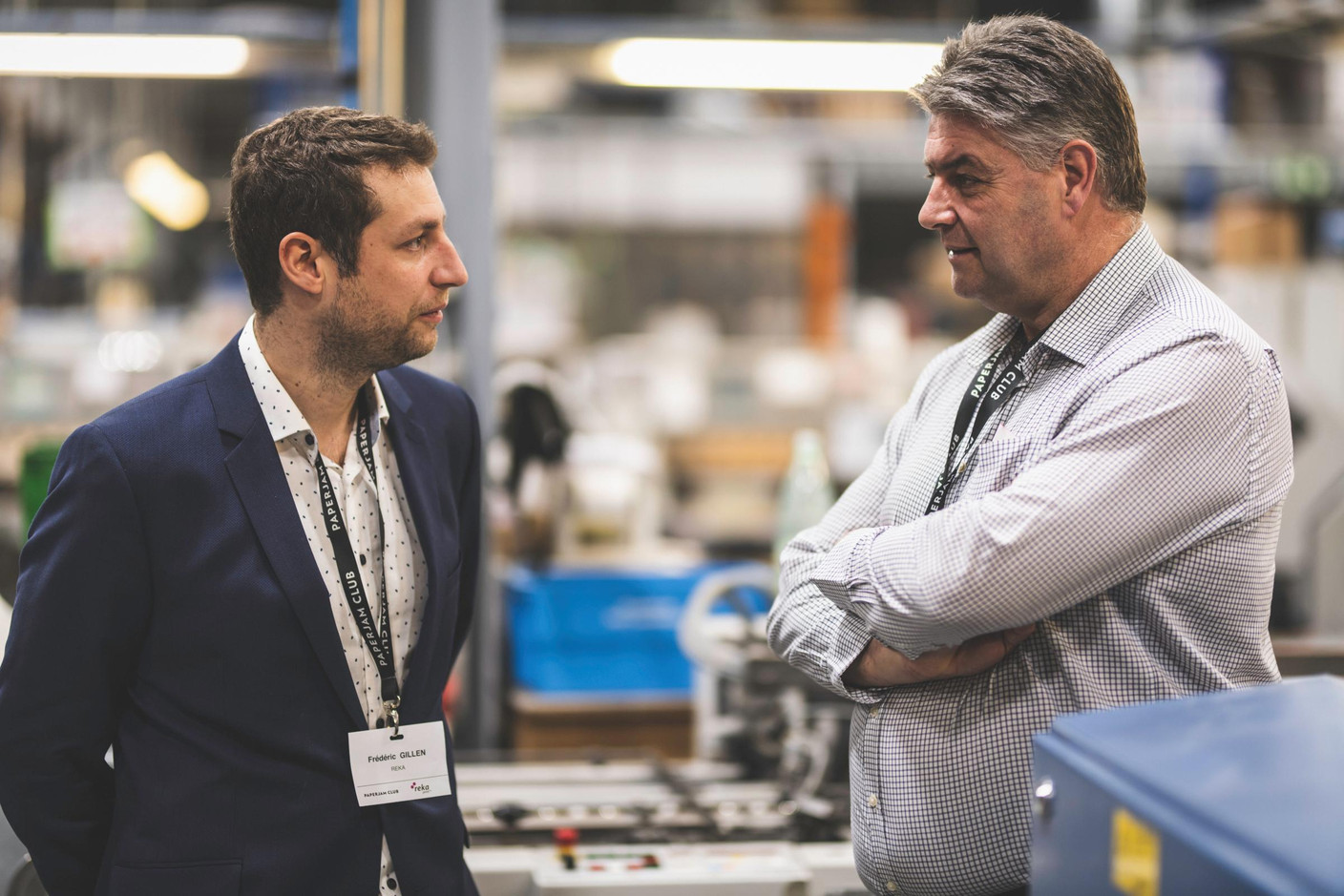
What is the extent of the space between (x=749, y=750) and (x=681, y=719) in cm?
171

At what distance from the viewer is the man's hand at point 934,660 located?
1.51 metres

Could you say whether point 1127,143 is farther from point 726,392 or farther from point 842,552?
point 726,392

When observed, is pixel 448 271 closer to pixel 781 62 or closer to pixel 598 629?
pixel 598 629

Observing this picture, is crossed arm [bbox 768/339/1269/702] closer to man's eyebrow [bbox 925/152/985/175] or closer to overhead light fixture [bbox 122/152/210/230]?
man's eyebrow [bbox 925/152/985/175]

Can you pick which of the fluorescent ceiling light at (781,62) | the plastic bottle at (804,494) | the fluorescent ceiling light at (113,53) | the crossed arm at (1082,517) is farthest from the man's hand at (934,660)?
the fluorescent ceiling light at (113,53)

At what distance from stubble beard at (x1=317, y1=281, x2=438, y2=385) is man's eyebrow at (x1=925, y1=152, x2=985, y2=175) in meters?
0.71

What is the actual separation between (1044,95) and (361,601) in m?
1.08

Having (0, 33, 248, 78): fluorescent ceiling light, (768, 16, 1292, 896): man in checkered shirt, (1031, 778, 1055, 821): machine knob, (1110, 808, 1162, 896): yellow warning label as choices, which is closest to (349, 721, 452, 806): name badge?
(768, 16, 1292, 896): man in checkered shirt

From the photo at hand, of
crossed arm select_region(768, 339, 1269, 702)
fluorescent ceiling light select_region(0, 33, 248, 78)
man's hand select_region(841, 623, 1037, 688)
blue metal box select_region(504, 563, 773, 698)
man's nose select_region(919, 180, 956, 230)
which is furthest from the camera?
blue metal box select_region(504, 563, 773, 698)

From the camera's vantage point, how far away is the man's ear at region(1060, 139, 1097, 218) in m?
1.56

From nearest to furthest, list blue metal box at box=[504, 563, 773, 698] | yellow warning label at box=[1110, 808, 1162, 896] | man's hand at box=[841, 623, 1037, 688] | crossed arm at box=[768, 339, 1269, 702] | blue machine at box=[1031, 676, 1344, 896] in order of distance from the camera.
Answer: blue machine at box=[1031, 676, 1344, 896], yellow warning label at box=[1110, 808, 1162, 896], crossed arm at box=[768, 339, 1269, 702], man's hand at box=[841, 623, 1037, 688], blue metal box at box=[504, 563, 773, 698]

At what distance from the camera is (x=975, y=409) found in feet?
5.66

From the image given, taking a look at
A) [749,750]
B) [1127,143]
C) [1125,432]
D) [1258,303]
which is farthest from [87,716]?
[1258,303]

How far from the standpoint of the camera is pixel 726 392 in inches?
311
